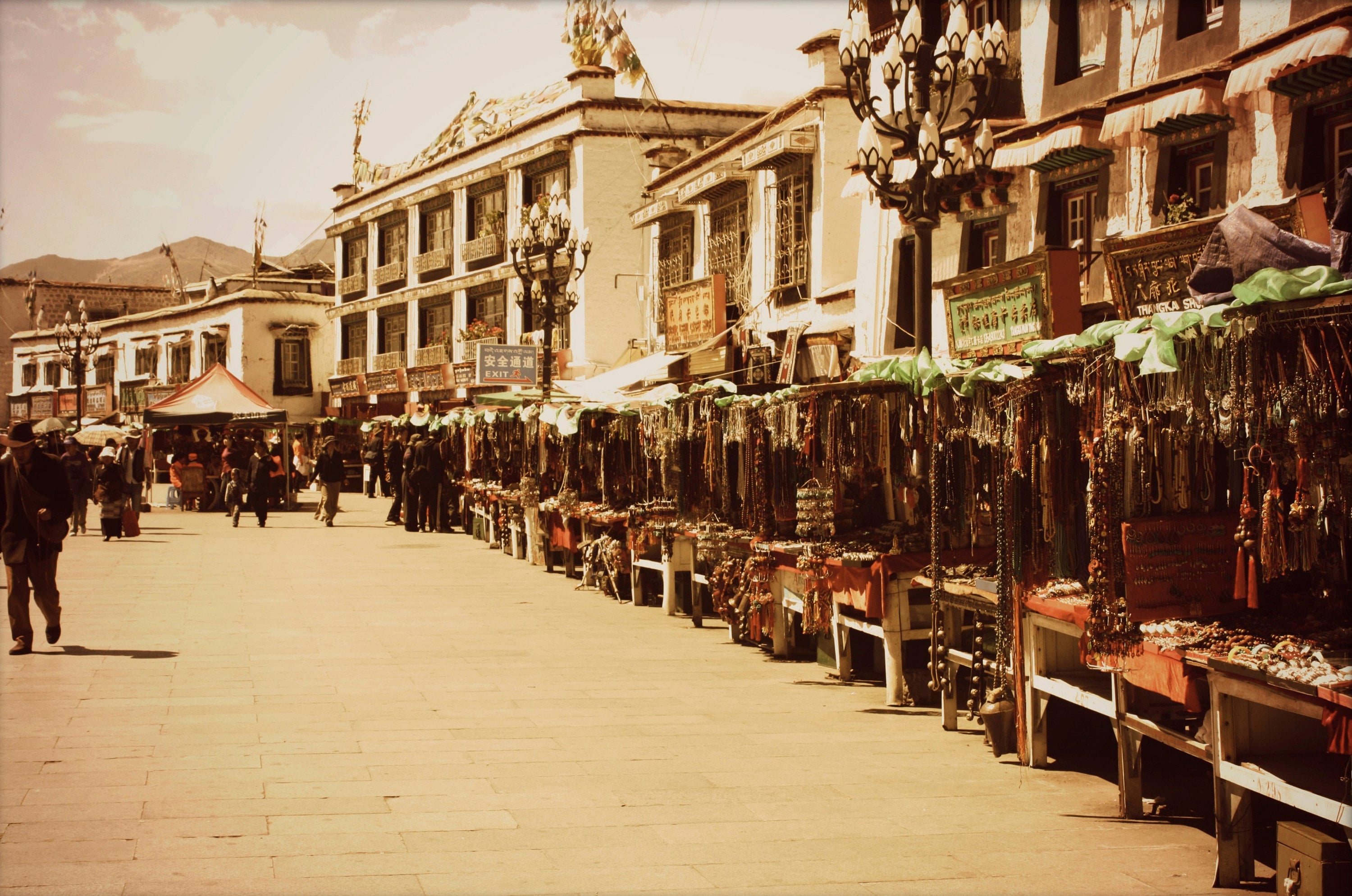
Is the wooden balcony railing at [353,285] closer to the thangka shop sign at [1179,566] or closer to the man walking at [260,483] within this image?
the man walking at [260,483]

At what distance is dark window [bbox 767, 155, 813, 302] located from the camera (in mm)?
22984

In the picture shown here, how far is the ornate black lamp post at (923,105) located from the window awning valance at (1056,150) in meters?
3.22

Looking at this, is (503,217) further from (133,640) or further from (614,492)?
(133,640)

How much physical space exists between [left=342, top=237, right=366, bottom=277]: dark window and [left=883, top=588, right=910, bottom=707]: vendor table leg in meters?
41.0

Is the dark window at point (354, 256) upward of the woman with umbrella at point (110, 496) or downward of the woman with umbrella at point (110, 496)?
upward

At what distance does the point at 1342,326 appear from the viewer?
5.06 meters

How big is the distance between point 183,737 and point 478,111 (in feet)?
113

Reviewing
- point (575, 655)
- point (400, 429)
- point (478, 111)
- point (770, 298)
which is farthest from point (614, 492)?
point (478, 111)

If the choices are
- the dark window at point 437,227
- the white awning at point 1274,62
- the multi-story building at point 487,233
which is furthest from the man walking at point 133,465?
the white awning at point 1274,62

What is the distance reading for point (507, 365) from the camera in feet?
81.1

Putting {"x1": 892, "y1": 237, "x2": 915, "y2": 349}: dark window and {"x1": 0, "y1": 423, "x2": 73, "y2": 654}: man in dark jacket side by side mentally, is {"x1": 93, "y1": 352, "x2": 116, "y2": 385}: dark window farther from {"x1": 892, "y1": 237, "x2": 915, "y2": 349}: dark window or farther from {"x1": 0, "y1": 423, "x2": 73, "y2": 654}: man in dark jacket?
{"x1": 0, "y1": 423, "x2": 73, "y2": 654}: man in dark jacket

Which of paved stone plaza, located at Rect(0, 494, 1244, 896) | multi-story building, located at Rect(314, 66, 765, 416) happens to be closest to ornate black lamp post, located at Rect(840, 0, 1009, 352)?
paved stone plaza, located at Rect(0, 494, 1244, 896)

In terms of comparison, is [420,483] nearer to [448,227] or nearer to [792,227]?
[792,227]

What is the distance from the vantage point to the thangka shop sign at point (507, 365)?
24.4 meters
